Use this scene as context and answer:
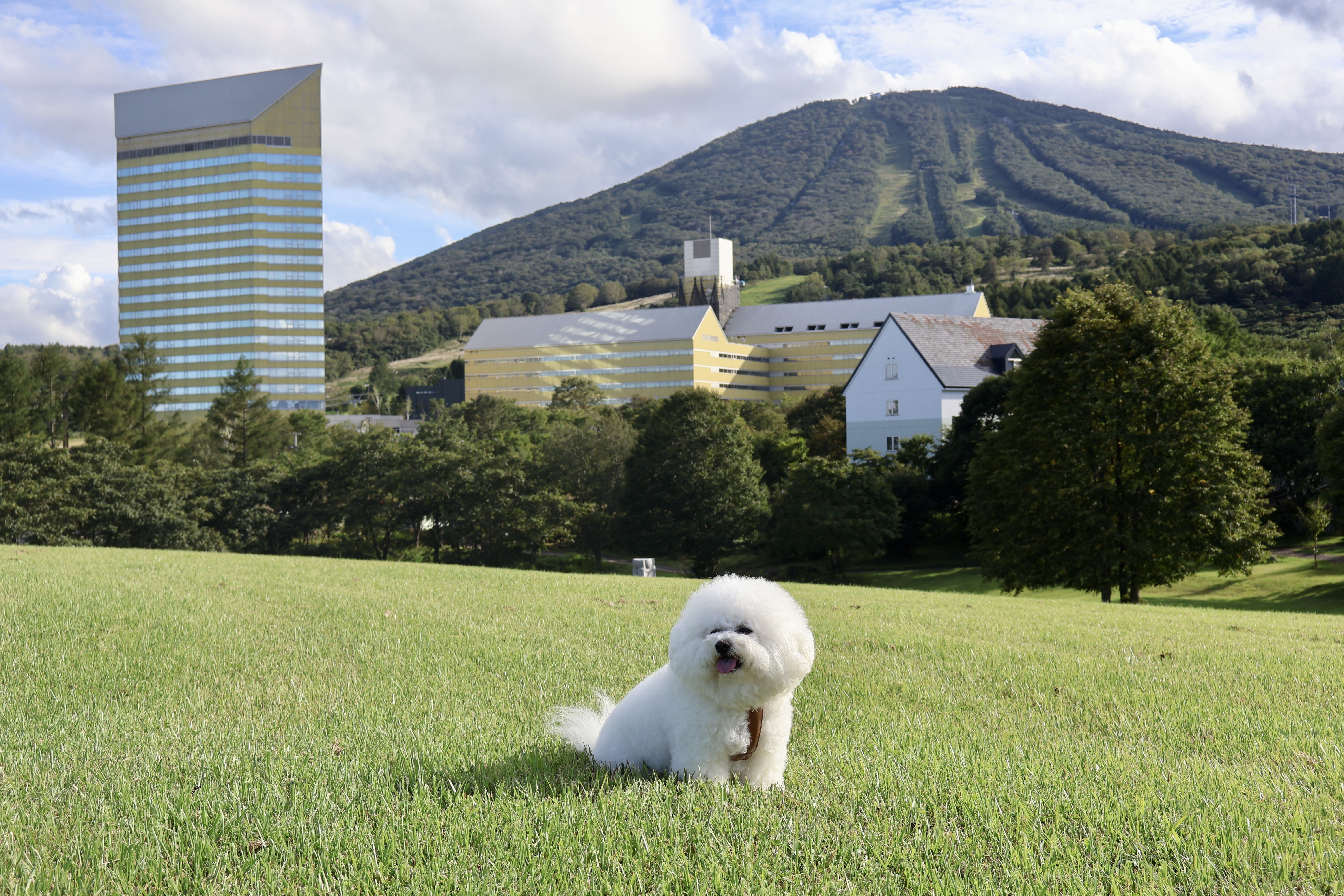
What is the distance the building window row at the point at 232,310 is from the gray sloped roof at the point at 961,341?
139121 mm

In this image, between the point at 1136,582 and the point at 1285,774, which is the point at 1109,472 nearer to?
the point at 1136,582

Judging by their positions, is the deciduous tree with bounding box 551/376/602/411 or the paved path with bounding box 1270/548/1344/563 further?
the deciduous tree with bounding box 551/376/602/411

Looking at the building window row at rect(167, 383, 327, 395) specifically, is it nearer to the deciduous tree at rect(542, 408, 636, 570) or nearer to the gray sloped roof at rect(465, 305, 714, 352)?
the gray sloped roof at rect(465, 305, 714, 352)

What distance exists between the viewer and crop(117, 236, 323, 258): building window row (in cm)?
17238

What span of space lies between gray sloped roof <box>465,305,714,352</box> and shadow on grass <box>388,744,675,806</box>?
14333cm

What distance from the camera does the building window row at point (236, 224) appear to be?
563 ft

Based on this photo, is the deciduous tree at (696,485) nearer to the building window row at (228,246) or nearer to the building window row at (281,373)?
the building window row at (281,373)

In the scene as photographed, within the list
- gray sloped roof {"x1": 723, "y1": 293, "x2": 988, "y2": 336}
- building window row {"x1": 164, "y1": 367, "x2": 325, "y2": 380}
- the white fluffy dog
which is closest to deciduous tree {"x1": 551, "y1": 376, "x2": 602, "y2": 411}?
gray sloped roof {"x1": 723, "y1": 293, "x2": 988, "y2": 336}

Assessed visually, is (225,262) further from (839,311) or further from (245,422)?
(839,311)

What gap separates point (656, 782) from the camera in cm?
431

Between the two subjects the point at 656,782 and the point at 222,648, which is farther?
the point at 222,648

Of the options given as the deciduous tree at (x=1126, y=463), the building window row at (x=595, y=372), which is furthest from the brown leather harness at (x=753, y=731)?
the building window row at (x=595, y=372)

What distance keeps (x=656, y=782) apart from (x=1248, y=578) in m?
42.4

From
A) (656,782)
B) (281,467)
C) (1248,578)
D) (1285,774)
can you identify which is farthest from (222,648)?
(281,467)
